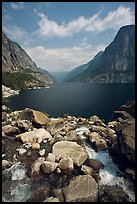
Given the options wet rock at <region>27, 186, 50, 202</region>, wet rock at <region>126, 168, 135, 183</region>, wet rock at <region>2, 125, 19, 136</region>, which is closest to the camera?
wet rock at <region>27, 186, 50, 202</region>

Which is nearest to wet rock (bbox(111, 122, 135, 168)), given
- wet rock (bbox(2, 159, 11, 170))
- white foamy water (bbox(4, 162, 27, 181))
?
white foamy water (bbox(4, 162, 27, 181))

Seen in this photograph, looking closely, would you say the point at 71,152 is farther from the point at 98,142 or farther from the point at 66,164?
the point at 98,142

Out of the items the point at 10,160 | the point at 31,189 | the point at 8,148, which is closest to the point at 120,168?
the point at 31,189

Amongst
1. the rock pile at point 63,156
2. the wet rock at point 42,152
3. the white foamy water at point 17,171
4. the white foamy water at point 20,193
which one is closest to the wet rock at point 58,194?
the rock pile at point 63,156

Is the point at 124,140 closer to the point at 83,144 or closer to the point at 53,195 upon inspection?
the point at 83,144

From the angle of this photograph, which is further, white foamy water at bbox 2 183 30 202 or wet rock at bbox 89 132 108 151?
wet rock at bbox 89 132 108 151

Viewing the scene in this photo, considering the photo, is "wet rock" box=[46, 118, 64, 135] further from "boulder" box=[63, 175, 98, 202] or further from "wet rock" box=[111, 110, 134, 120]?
"boulder" box=[63, 175, 98, 202]

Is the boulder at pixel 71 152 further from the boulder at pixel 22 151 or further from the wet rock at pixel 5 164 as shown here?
the wet rock at pixel 5 164
